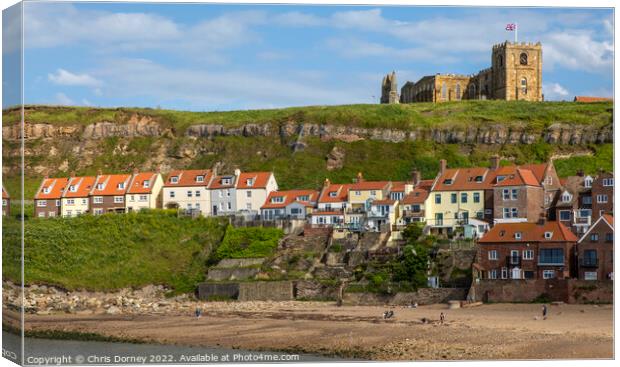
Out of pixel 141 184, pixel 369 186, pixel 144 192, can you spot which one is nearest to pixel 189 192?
pixel 144 192

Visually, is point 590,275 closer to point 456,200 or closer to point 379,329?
point 379,329

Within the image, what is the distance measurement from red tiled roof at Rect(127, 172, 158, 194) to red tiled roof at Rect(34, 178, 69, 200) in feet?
11.8

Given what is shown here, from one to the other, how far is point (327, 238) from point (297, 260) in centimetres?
281

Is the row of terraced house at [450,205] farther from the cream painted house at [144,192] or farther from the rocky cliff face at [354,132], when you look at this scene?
the rocky cliff face at [354,132]

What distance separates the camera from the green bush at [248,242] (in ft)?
173

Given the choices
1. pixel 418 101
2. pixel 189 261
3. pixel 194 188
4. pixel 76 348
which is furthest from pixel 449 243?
pixel 418 101

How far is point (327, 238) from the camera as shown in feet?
177

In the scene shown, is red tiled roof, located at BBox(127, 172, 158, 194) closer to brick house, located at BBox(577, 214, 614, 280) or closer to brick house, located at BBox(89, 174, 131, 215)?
brick house, located at BBox(89, 174, 131, 215)

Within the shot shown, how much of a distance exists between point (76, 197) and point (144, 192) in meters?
3.52

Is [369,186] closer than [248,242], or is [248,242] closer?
[248,242]

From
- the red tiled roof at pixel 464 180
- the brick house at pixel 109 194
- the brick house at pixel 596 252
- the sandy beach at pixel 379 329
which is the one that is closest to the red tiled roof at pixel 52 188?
the brick house at pixel 109 194

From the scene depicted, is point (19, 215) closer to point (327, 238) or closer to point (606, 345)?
point (606, 345)

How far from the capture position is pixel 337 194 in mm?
59438

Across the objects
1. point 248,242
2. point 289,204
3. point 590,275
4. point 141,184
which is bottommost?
point 590,275
